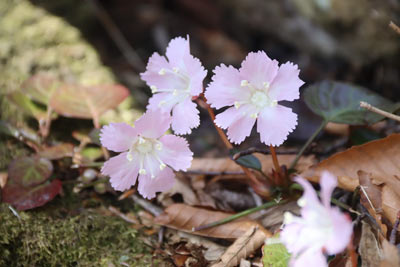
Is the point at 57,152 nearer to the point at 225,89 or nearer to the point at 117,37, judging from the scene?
the point at 225,89

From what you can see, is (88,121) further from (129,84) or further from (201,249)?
(201,249)

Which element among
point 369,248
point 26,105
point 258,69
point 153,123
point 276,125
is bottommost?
point 26,105

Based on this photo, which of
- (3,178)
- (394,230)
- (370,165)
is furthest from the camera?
(3,178)

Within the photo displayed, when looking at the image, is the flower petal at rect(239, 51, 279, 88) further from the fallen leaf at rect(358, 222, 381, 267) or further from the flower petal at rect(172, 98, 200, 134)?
the fallen leaf at rect(358, 222, 381, 267)

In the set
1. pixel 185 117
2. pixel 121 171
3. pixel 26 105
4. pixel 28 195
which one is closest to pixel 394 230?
pixel 185 117

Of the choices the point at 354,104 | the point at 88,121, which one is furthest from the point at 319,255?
the point at 88,121

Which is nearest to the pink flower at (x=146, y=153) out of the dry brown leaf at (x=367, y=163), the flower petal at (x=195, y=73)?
the flower petal at (x=195, y=73)
